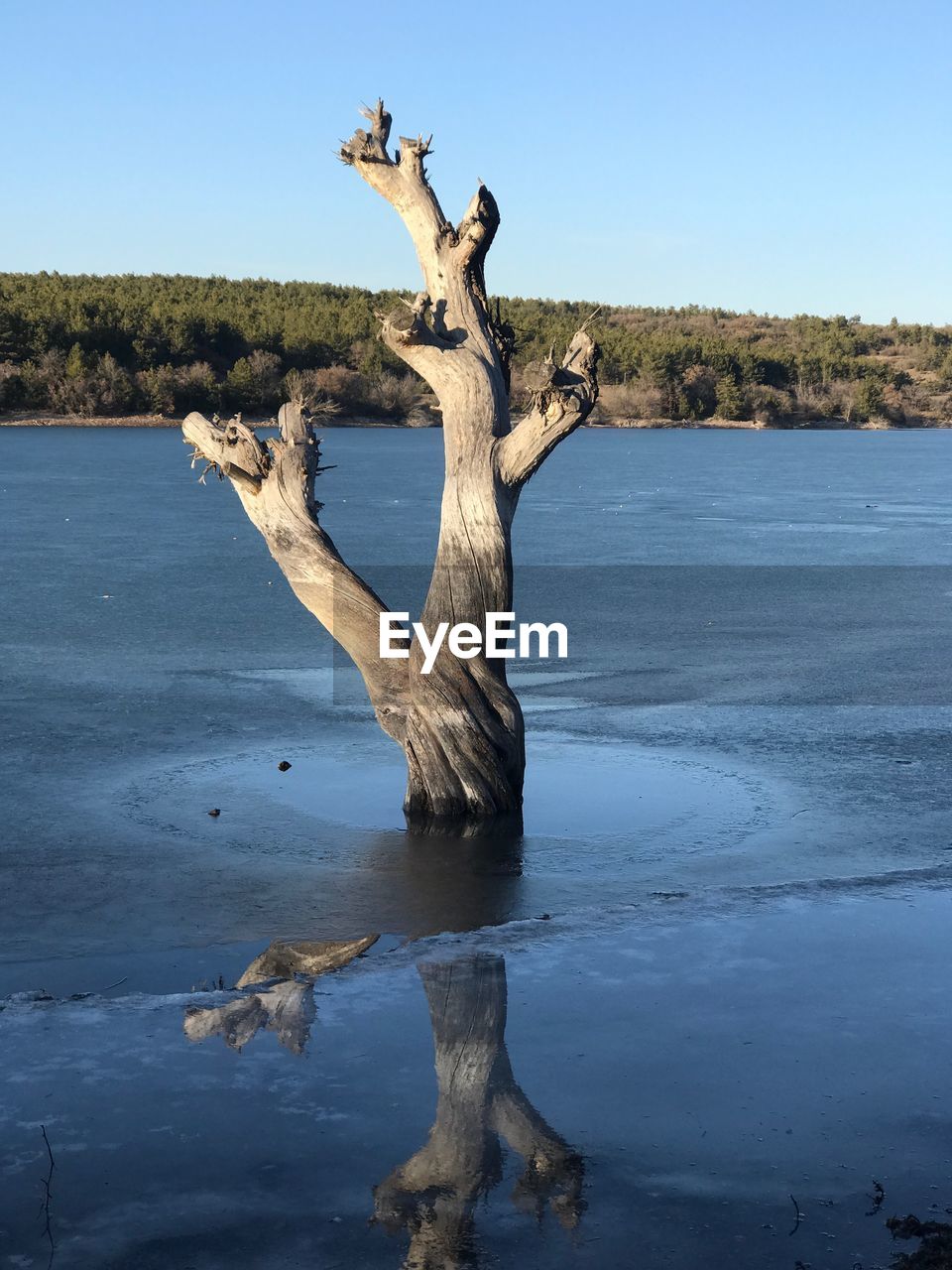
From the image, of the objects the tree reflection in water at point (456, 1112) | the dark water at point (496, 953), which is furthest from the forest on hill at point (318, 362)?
the tree reflection in water at point (456, 1112)

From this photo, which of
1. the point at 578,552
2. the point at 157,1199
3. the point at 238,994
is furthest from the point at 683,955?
the point at 578,552

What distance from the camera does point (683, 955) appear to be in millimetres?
7012

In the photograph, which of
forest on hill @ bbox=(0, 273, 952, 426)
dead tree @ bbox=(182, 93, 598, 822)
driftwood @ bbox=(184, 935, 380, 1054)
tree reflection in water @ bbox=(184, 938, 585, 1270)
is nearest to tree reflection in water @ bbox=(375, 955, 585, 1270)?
tree reflection in water @ bbox=(184, 938, 585, 1270)

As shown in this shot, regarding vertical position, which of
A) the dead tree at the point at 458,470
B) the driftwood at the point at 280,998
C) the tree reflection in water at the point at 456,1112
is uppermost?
the dead tree at the point at 458,470

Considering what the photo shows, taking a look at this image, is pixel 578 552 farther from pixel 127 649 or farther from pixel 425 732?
pixel 425 732

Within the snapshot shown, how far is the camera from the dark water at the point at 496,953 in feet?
15.5

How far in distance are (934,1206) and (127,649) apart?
11.8 metres

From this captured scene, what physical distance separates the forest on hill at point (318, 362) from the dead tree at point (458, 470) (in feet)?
129

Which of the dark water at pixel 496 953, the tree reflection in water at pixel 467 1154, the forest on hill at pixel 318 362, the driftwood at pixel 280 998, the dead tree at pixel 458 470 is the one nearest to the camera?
the tree reflection in water at pixel 467 1154

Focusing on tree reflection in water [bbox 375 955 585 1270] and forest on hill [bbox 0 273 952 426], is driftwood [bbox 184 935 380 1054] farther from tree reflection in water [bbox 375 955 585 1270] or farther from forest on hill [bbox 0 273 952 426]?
forest on hill [bbox 0 273 952 426]

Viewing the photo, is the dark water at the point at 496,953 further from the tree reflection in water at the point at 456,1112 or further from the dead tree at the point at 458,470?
the dead tree at the point at 458,470

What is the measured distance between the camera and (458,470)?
1016 centimetres

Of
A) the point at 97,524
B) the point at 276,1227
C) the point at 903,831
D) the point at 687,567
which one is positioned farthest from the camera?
the point at 97,524

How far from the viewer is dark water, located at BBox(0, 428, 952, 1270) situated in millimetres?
4738
